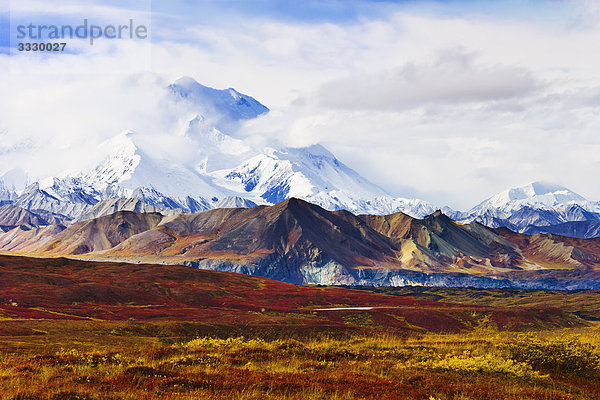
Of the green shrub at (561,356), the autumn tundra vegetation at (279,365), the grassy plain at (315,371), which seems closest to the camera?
the grassy plain at (315,371)

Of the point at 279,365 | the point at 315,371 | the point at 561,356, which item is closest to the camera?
the point at 315,371

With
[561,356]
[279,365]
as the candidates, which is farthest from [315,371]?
[561,356]

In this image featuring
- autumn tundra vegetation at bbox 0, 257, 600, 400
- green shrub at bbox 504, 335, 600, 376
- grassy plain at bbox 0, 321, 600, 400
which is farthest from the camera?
green shrub at bbox 504, 335, 600, 376

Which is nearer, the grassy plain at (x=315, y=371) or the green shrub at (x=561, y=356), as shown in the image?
the grassy plain at (x=315, y=371)

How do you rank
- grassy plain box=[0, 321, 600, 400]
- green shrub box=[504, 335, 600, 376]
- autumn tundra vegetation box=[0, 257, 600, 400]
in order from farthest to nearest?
green shrub box=[504, 335, 600, 376] < autumn tundra vegetation box=[0, 257, 600, 400] < grassy plain box=[0, 321, 600, 400]

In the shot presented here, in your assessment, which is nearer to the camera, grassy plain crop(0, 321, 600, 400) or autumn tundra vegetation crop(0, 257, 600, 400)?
grassy plain crop(0, 321, 600, 400)

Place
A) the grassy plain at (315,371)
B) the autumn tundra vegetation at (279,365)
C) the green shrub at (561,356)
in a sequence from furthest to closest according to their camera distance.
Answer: the green shrub at (561,356)
the autumn tundra vegetation at (279,365)
the grassy plain at (315,371)

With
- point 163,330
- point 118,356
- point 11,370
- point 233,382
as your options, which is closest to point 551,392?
point 233,382

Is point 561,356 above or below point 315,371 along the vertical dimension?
below

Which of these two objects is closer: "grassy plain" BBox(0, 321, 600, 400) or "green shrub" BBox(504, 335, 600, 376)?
Result: "grassy plain" BBox(0, 321, 600, 400)

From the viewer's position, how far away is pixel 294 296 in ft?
457

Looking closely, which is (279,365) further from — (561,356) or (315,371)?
(561,356)

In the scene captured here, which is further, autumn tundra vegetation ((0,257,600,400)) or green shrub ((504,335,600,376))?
green shrub ((504,335,600,376))

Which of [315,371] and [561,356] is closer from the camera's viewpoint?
[315,371]
